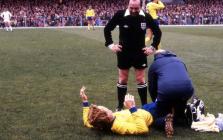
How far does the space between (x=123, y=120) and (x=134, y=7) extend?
1.98 metres

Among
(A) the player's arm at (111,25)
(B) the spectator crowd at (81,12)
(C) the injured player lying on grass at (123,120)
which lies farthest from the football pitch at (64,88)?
(B) the spectator crowd at (81,12)

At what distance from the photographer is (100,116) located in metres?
6.88

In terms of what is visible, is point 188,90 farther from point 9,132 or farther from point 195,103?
point 9,132

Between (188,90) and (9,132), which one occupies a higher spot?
(188,90)

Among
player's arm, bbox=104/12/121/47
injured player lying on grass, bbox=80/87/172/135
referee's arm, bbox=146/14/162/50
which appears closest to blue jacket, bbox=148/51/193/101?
injured player lying on grass, bbox=80/87/172/135

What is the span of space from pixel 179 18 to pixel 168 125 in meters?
48.2

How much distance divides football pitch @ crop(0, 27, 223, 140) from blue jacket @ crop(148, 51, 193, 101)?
624 mm

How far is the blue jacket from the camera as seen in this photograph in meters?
6.96

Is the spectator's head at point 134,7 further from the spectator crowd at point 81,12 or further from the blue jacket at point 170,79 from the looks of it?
the spectator crowd at point 81,12

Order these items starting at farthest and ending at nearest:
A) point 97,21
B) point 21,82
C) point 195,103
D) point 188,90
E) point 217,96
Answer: point 97,21 → point 21,82 → point 217,96 → point 195,103 → point 188,90

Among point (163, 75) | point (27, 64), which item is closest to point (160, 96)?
point (163, 75)

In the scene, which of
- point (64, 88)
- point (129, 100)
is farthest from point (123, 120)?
point (64, 88)

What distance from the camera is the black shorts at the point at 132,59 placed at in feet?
27.1

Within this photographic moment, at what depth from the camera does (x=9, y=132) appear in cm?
727
